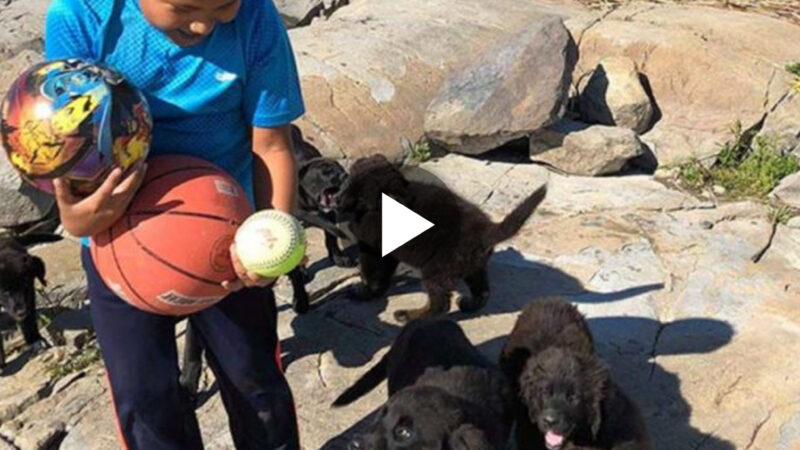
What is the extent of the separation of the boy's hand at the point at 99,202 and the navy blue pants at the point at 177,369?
31 centimetres

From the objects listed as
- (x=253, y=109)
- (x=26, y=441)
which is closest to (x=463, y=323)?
(x=26, y=441)

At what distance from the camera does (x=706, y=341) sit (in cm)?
555

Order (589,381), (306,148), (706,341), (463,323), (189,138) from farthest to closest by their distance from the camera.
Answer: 1. (306,148)
2. (463,323)
3. (706,341)
4. (589,381)
5. (189,138)

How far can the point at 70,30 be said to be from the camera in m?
3.09

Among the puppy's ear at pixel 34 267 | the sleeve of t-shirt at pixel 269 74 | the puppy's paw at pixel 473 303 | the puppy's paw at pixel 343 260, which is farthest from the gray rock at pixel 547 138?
the sleeve of t-shirt at pixel 269 74

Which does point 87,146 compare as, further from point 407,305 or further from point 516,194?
point 516,194

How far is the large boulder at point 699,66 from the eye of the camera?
8.39 m

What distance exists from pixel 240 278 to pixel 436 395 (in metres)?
1.07

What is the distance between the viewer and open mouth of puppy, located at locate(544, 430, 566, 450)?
167 inches

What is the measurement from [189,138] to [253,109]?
0.73 ft

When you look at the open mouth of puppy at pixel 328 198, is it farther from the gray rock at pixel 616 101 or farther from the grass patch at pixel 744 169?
the gray rock at pixel 616 101

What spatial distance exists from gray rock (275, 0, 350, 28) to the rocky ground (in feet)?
0.11

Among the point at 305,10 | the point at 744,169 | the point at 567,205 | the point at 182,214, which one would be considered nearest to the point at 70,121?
the point at 182,214

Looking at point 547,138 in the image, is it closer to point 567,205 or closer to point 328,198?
point 567,205
